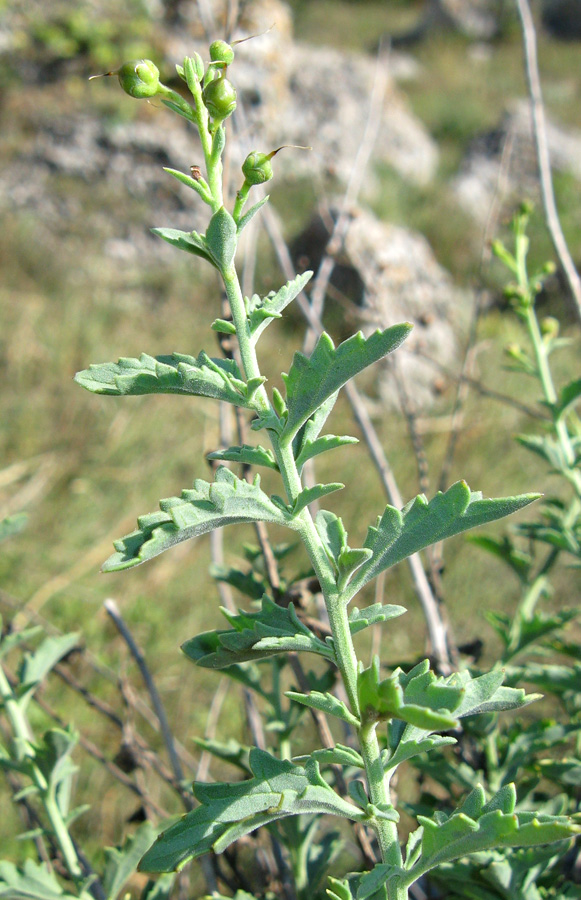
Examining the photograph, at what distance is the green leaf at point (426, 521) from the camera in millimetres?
602

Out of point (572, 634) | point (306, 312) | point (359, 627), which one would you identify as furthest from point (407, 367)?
point (359, 627)

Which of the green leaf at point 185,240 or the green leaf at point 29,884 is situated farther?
the green leaf at point 29,884

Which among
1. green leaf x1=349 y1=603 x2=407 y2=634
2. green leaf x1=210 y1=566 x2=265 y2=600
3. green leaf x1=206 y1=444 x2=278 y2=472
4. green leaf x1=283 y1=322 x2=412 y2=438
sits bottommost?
green leaf x1=210 y1=566 x2=265 y2=600

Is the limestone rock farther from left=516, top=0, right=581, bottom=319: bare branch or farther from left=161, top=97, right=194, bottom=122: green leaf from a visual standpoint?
left=161, top=97, right=194, bottom=122: green leaf

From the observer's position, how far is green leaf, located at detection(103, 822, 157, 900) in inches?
35.0

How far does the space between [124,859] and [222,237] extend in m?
0.77

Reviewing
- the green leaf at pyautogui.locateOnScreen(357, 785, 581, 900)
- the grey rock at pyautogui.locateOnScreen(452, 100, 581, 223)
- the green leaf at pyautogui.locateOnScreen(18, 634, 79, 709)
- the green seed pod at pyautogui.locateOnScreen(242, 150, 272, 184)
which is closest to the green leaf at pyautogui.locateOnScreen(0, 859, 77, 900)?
the green leaf at pyautogui.locateOnScreen(18, 634, 79, 709)

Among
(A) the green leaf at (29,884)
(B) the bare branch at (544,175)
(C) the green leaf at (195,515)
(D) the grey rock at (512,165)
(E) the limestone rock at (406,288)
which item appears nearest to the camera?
(C) the green leaf at (195,515)

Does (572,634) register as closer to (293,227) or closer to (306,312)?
(306,312)

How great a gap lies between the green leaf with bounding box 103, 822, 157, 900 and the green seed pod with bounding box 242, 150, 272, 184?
778 millimetres

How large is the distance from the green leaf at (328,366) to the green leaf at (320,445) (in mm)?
26

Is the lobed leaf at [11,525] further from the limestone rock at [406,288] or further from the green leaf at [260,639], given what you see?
the limestone rock at [406,288]

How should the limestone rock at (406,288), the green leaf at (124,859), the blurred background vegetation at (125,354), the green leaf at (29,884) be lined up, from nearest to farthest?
the green leaf at (29,884), the green leaf at (124,859), the blurred background vegetation at (125,354), the limestone rock at (406,288)

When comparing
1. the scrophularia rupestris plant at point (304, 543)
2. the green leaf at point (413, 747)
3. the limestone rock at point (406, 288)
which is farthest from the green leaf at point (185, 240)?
the limestone rock at point (406, 288)
